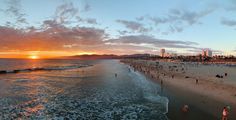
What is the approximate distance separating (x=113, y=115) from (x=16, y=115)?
456 inches

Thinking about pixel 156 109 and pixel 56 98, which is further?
pixel 56 98

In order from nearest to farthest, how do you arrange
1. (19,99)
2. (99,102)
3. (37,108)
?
(37,108) → (99,102) → (19,99)

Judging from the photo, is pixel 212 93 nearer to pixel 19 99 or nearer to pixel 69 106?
pixel 69 106

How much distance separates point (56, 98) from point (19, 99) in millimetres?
5927

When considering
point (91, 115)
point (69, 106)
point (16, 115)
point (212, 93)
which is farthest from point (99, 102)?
point (212, 93)

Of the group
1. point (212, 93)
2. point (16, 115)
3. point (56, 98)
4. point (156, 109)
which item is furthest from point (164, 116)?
point (56, 98)

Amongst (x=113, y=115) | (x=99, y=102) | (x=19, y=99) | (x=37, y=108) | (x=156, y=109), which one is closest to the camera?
(x=113, y=115)

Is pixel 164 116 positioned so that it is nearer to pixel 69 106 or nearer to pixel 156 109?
pixel 156 109

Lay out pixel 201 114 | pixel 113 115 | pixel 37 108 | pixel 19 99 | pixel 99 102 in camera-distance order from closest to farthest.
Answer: pixel 201 114 < pixel 113 115 < pixel 37 108 < pixel 99 102 < pixel 19 99

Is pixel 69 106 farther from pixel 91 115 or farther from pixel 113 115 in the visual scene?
pixel 113 115

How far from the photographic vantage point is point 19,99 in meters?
36.1

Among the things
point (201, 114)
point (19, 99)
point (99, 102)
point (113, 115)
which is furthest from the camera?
point (19, 99)

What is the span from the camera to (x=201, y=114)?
78.1 ft

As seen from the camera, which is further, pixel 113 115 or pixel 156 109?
pixel 156 109
